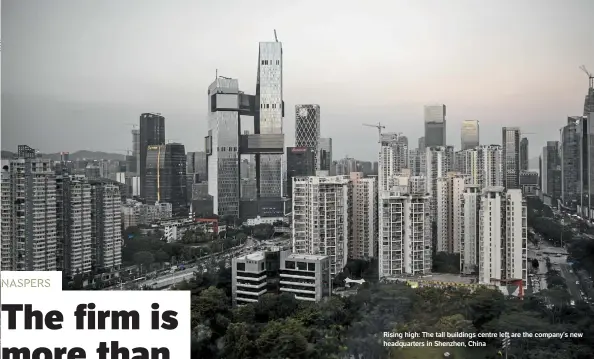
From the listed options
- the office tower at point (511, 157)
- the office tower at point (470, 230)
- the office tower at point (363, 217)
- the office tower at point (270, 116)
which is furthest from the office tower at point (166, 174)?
the office tower at point (511, 157)

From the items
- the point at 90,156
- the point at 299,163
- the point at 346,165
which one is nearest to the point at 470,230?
the point at 346,165

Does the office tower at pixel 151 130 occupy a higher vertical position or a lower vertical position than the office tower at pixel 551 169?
higher

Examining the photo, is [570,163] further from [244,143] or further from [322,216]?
[244,143]

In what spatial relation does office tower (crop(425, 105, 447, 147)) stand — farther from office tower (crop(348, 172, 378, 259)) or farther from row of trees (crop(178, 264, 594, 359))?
row of trees (crop(178, 264, 594, 359))

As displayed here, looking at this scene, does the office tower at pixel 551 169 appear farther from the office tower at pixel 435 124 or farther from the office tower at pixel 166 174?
the office tower at pixel 166 174

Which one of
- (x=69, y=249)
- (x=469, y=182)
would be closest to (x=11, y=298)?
(x=69, y=249)

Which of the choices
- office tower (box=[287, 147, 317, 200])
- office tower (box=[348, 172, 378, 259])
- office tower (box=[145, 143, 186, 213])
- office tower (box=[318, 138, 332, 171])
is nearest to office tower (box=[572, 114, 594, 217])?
office tower (box=[348, 172, 378, 259])
